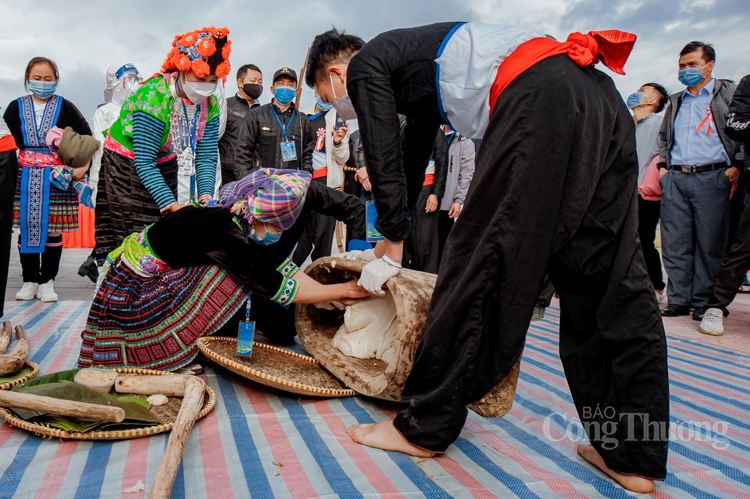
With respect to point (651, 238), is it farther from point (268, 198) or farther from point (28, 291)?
point (28, 291)

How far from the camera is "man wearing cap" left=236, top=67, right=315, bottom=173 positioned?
14.1 feet

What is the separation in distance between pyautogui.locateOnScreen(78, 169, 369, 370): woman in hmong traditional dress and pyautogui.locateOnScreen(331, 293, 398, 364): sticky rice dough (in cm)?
12

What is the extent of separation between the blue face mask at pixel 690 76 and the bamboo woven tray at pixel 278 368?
12.0ft

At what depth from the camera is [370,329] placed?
2.13 m

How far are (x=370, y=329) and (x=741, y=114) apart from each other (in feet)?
9.66

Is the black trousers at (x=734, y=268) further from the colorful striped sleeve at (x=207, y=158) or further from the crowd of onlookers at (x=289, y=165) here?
the colorful striped sleeve at (x=207, y=158)


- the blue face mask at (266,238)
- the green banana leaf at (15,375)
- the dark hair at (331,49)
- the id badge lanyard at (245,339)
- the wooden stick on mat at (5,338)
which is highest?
the dark hair at (331,49)

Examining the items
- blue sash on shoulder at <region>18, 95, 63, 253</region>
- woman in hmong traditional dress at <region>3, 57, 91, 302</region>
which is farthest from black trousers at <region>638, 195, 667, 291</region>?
blue sash on shoulder at <region>18, 95, 63, 253</region>

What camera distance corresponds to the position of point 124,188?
2.73 meters

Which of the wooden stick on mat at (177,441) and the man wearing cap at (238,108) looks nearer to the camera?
the wooden stick on mat at (177,441)

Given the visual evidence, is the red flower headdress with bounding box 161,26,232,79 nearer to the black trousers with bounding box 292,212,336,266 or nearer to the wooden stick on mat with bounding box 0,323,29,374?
the wooden stick on mat with bounding box 0,323,29,374

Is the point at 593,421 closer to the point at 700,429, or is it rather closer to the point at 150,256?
the point at 700,429

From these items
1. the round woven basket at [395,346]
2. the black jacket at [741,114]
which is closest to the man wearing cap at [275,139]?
the round woven basket at [395,346]

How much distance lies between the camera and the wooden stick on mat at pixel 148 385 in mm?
1728
